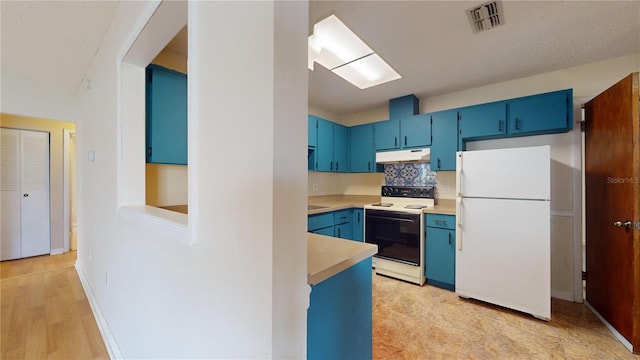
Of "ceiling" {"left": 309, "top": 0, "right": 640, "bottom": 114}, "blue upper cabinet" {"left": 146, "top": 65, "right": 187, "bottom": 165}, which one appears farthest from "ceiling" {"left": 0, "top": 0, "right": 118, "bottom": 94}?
"ceiling" {"left": 309, "top": 0, "right": 640, "bottom": 114}

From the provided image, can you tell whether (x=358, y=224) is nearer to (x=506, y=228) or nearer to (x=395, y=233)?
(x=395, y=233)

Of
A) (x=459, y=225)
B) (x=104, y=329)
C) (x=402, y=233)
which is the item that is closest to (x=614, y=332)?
(x=459, y=225)

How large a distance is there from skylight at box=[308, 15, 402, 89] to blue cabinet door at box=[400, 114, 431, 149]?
68cm

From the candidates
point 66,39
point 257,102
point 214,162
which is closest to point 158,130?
point 66,39

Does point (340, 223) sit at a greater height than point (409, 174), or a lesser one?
lesser

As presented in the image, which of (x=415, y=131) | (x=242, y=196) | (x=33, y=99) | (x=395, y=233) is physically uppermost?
(x=33, y=99)

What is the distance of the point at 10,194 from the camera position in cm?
331

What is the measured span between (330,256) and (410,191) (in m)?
2.67

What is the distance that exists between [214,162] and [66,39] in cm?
240

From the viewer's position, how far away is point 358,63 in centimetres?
247

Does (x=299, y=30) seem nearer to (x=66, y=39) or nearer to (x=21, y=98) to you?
(x=66, y=39)

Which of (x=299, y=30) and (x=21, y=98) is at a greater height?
(x=21, y=98)

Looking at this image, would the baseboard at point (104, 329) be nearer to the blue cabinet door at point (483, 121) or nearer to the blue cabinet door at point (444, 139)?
the blue cabinet door at point (444, 139)

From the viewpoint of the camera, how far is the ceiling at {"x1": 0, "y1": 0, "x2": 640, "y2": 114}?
161 centimetres
